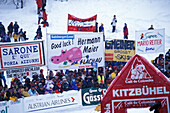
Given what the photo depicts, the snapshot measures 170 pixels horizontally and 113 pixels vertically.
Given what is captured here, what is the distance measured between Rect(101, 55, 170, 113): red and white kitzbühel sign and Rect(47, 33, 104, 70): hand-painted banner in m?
6.96

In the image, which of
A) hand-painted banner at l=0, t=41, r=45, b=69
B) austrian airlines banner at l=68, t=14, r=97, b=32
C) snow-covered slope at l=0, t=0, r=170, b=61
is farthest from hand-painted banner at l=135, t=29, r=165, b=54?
snow-covered slope at l=0, t=0, r=170, b=61

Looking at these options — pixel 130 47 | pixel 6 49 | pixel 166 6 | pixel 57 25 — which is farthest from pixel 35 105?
pixel 166 6

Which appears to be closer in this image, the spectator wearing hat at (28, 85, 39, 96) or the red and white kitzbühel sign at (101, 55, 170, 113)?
the red and white kitzbühel sign at (101, 55, 170, 113)

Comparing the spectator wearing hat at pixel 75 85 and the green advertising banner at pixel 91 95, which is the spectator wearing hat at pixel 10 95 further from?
the green advertising banner at pixel 91 95

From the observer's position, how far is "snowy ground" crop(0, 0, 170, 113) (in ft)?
69.2

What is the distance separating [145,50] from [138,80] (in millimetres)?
8784

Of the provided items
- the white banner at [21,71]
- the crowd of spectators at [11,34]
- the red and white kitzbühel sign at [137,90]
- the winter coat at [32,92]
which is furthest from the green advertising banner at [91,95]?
the red and white kitzbühel sign at [137,90]

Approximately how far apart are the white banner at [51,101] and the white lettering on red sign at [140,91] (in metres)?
6.95

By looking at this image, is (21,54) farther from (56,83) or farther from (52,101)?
(52,101)

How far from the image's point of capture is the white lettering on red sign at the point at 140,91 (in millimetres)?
3867

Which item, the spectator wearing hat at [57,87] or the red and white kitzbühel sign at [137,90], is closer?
the red and white kitzbühel sign at [137,90]

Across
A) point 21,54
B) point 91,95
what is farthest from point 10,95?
point 91,95

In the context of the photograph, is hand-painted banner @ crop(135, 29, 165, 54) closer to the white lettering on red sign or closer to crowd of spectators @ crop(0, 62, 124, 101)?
crowd of spectators @ crop(0, 62, 124, 101)

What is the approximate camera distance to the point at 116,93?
3.89m
